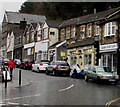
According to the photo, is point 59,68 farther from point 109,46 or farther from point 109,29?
point 109,29

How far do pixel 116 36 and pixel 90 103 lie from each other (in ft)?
61.0

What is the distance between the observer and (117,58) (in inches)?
1105

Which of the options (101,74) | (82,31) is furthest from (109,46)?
(82,31)

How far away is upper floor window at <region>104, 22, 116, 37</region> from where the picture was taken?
97.9 feet

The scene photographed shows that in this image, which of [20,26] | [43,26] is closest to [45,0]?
[20,26]

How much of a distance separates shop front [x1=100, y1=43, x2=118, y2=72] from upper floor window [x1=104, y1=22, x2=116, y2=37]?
4.80 feet

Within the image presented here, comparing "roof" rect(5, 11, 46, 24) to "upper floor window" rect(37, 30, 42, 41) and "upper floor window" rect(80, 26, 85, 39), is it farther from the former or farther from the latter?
"upper floor window" rect(80, 26, 85, 39)

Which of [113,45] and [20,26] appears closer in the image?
[113,45]

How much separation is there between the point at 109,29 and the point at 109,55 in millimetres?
3115

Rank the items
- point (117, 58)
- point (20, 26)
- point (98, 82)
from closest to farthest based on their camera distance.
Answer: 1. point (98, 82)
2. point (117, 58)
3. point (20, 26)

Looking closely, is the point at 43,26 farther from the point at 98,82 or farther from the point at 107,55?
the point at 98,82

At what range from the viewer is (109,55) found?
3033cm

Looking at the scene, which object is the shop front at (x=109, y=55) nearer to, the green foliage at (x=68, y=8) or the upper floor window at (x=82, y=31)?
the upper floor window at (x=82, y=31)

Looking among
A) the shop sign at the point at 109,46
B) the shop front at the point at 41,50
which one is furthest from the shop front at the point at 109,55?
the shop front at the point at 41,50
